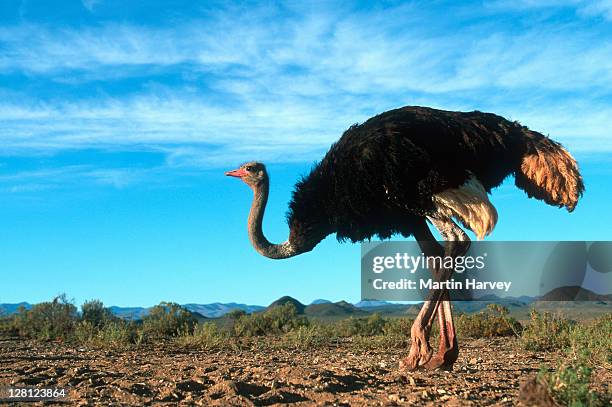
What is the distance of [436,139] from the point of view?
25.9ft

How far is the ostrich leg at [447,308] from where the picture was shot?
7.80m

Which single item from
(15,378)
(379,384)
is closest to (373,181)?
(379,384)

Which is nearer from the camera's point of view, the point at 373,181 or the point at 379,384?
the point at 379,384

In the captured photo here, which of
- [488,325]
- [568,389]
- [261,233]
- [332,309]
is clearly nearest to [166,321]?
[488,325]

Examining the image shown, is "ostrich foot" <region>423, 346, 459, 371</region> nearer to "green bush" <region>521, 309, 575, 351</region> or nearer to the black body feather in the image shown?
the black body feather

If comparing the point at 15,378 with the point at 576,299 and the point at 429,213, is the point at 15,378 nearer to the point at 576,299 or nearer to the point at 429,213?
the point at 429,213

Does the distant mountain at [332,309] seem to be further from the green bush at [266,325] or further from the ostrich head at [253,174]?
the ostrich head at [253,174]

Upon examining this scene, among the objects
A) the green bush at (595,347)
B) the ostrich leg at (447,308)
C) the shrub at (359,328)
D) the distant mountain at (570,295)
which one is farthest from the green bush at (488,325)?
the distant mountain at (570,295)

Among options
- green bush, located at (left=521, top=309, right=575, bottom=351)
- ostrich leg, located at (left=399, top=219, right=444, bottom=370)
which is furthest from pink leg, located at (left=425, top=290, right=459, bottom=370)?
green bush, located at (left=521, top=309, right=575, bottom=351)

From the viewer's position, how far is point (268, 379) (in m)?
7.09

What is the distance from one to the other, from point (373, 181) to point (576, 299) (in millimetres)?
19178

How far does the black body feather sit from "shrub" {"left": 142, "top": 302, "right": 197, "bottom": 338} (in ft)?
24.4

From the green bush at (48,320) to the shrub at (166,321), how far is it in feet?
5.23

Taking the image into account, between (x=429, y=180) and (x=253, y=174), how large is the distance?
3.15 metres
